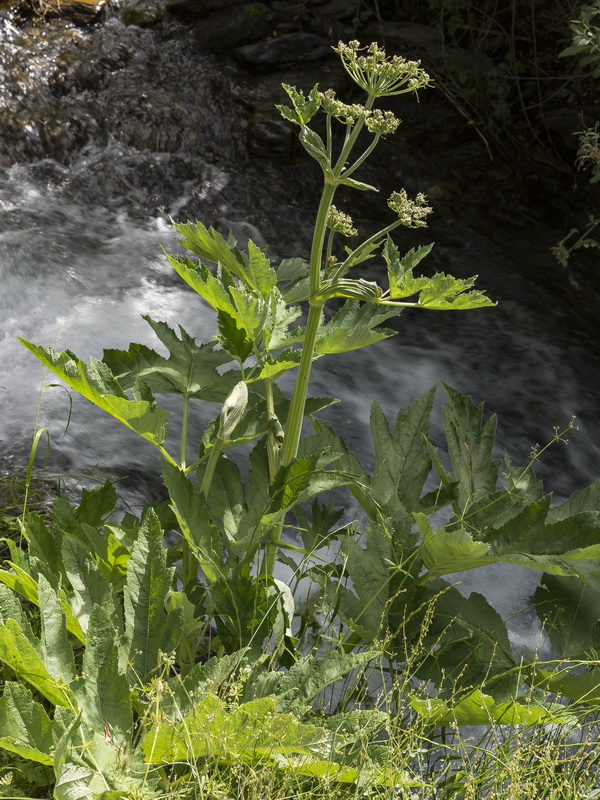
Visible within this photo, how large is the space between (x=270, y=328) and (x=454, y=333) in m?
3.26

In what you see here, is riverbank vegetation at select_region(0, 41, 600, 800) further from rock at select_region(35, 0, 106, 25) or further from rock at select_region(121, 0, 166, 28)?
rock at select_region(121, 0, 166, 28)

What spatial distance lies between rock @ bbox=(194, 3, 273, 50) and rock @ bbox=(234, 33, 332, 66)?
13 centimetres

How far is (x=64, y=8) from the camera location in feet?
20.8

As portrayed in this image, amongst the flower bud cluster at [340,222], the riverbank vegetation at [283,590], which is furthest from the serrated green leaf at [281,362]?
the flower bud cluster at [340,222]

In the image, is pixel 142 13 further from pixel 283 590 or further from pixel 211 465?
pixel 283 590

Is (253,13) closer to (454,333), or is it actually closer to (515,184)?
(515,184)

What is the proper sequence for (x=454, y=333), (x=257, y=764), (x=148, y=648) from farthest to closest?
(x=454, y=333) → (x=148, y=648) → (x=257, y=764)

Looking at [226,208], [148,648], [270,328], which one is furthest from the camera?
[226,208]

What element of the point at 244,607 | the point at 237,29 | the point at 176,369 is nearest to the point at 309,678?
the point at 244,607

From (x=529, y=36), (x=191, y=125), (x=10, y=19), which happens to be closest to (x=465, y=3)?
(x=529, y=36)

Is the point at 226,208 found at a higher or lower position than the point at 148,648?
lower

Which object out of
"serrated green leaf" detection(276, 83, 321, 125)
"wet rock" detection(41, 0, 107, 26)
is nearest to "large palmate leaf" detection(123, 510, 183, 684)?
"serrated green leaf" detection(276, 83, 321, 125)

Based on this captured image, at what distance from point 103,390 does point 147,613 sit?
14.9 inches

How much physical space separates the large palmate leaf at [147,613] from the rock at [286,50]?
18.0 ft
